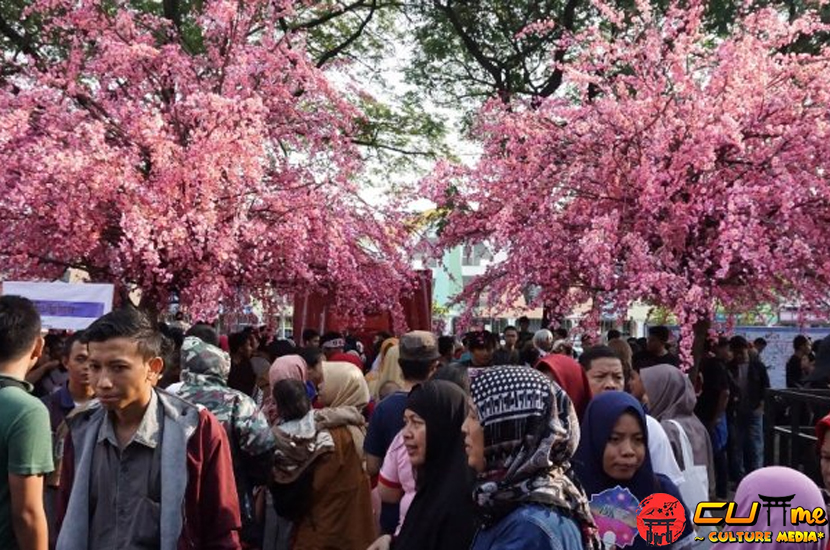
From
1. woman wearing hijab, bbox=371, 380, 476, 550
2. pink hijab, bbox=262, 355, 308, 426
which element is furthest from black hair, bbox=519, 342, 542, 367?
woman wearing hijab, bbox=371, 380, 476, 550

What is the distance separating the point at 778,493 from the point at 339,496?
2.75 meters

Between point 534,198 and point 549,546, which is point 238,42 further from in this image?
point 549,546

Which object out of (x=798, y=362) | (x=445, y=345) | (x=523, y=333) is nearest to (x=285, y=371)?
(x=445, y=345)

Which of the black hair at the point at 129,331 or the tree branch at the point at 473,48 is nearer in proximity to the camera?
the black hair at the point at 129,331

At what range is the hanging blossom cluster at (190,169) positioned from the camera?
425 inches

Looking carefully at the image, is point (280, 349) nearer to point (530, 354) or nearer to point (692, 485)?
point (530, 354)

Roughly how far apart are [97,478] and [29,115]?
30.3 feet

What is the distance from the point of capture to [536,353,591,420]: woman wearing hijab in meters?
5.31

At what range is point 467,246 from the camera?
1330cm

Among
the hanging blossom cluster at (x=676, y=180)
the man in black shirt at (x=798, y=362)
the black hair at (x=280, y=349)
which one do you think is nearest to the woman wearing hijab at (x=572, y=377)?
the black hair at (x=280, y=349)

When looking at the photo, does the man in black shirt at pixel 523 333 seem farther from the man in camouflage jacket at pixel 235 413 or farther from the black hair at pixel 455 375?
the man in camouflage jacket at pixel 235 413

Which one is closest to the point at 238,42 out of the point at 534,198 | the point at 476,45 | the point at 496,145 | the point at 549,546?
the point at 496,145

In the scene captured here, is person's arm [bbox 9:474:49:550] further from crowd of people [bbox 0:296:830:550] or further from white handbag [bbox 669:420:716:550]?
white handbag [bbox 669:420:716:550]

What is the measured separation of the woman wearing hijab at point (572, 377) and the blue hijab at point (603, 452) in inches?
46.3
